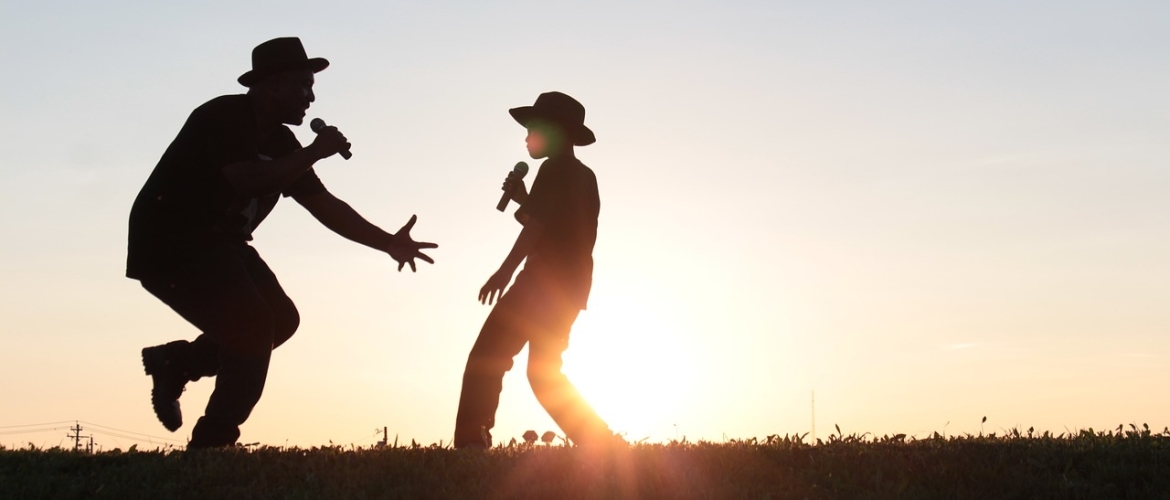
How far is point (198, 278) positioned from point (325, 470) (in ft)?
4.99

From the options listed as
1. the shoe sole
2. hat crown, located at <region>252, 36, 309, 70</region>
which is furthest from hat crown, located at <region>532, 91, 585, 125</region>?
the shoe sole

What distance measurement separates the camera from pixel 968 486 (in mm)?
7242

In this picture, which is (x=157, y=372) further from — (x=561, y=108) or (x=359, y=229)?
(x=561, y=108)

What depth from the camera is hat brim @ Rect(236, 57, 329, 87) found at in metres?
8.46

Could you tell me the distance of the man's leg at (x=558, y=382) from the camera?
8938 mm

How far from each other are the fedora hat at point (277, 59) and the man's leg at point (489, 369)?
2.05 metres

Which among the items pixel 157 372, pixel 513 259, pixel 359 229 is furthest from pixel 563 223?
pixel 157 372

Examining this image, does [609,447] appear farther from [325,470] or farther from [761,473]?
[325,470]

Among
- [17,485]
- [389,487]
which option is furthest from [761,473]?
[17,485]

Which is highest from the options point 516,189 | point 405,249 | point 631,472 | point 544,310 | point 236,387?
point 516,189

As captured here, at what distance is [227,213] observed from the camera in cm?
830

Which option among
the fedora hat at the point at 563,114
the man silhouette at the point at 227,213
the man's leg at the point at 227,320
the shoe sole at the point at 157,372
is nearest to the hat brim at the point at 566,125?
the fedora hat at the point at 563,114

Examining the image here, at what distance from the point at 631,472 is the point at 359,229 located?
3005 millimetres

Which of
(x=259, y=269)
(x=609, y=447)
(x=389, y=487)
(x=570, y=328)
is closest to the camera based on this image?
(x=389, y=487)
